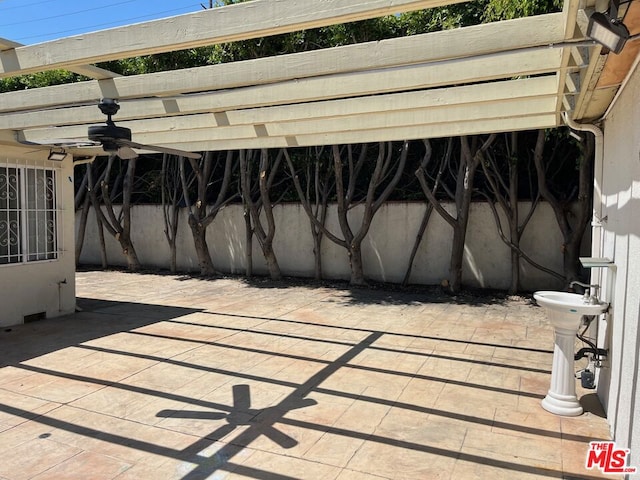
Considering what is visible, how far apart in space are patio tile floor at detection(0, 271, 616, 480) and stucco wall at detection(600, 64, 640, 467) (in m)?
0.36

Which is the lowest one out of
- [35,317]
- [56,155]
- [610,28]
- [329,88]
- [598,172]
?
[35,317]

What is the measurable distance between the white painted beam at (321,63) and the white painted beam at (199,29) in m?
0.75

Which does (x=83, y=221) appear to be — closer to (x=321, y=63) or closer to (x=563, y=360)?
(x=321, y=63)

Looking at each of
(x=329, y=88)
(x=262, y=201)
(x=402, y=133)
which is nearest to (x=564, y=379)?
(x=329, y=88)

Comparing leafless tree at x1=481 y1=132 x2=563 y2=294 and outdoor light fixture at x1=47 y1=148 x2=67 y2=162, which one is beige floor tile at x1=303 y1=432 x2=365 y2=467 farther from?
leafless tree at x1=481 y1=132 x2=563 y2=294

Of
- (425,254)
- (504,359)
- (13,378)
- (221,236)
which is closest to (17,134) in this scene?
(13,378)

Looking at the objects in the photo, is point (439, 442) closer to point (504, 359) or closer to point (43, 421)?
point (504, 359)

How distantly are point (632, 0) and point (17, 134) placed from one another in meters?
6.18

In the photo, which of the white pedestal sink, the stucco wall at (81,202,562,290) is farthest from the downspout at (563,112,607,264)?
the stucco wall at (81,202,562,290)

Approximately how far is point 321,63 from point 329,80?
0.41m

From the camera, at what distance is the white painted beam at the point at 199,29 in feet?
7.98

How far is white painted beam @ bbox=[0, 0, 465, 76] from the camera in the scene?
7.98ft

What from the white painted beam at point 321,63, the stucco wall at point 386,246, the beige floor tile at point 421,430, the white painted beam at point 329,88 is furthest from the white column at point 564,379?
the stucco wall at point 386,246

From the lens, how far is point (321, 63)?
11.4ft
